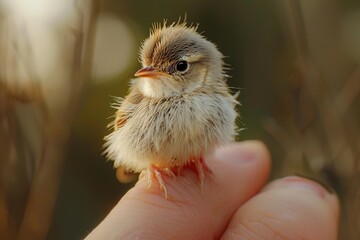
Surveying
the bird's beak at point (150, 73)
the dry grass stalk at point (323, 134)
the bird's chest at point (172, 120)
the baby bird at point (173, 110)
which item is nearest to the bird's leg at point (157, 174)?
the baby bird at point (173, 110)

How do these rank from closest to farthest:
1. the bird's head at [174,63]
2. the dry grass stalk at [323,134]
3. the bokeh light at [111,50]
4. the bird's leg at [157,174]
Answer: the bird's leg at [157,174] < the bird's head at [174,63] < the dry grass stalk at [323,134] < the bokeh light at [111,50]

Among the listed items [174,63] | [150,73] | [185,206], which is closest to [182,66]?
[174,63]

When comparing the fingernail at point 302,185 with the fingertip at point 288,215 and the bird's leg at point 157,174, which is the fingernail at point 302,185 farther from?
the bird's leg at point 157,174

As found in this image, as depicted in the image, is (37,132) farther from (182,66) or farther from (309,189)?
(309,189)

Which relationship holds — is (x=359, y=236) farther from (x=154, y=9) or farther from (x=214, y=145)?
(x=154, y=9)

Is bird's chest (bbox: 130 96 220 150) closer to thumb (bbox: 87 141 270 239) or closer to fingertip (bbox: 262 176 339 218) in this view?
thumb (bbox: 87 141 270 239)

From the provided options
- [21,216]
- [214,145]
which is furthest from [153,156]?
[21,216]

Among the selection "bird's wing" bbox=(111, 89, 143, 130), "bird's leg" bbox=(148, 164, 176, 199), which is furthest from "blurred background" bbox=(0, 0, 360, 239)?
"bird's leg" bbox=(148, 164, 176, 199)
